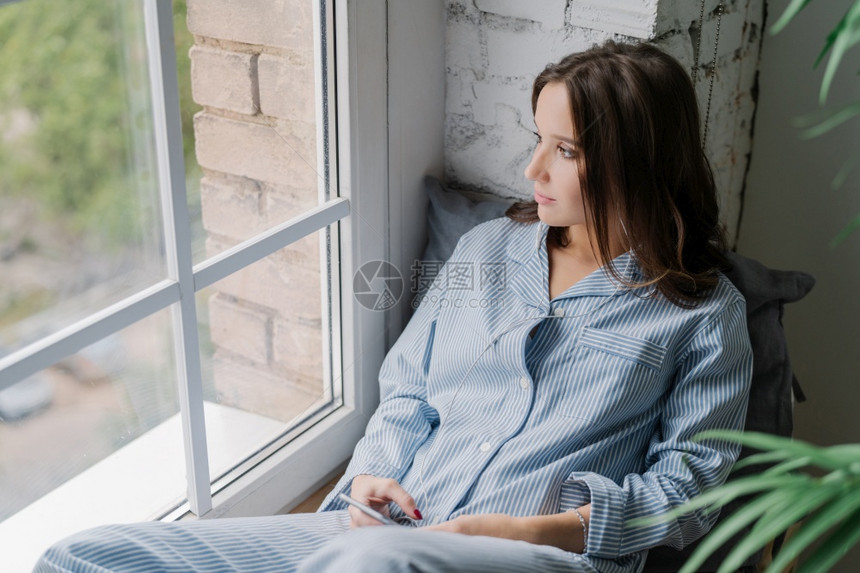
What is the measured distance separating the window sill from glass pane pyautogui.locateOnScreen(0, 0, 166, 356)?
0.24 m

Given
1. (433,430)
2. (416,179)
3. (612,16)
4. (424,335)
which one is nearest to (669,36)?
(612,16)

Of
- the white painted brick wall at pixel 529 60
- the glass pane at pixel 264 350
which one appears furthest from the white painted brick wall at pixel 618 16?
the glass pane at pixel 264 350

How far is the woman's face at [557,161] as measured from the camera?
119cm

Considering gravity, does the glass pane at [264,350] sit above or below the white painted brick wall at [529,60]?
below

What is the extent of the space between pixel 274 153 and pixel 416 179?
0.33 metres

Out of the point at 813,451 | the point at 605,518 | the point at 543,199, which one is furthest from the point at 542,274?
the point at 813,451

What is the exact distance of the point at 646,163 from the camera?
3.92ft

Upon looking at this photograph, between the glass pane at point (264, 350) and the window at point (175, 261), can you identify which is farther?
the glass pane at point (264, 350)

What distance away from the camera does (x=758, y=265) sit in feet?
4.41

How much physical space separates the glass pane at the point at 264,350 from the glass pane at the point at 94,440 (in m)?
0.08

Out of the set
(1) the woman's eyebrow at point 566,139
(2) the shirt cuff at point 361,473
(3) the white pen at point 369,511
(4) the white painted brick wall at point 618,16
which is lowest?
(2) the shirt cuff at point 361,473

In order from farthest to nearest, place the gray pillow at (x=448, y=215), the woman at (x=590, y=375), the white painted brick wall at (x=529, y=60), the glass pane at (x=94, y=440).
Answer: the gray pillow at (x=448, y=215)
the white painted brick wall at (x=529, y=60)
the woman at (x=590, y=375)
the glass pane at (x=94, y=440)

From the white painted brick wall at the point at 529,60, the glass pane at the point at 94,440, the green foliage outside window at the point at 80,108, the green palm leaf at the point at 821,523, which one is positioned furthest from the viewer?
the white painted brick wall at the point at 529,60

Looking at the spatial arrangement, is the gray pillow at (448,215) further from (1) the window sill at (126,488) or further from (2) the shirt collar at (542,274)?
(1) the window sill at (126,488)
